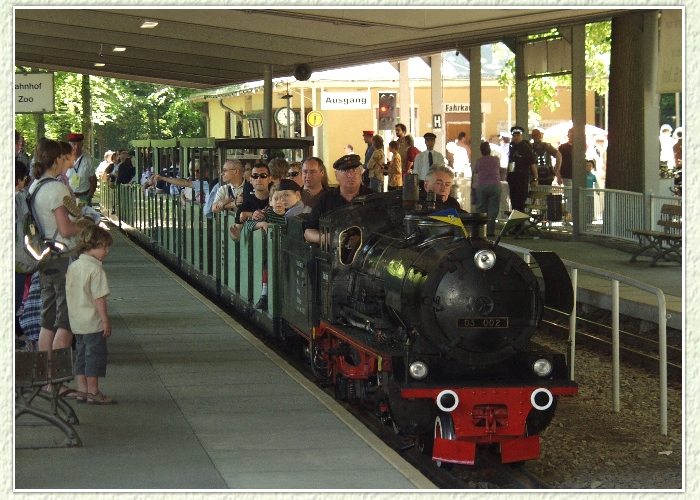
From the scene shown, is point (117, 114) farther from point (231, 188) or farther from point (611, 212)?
point (231, 188)

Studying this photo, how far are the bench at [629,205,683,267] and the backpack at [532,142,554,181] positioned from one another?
22.2ft

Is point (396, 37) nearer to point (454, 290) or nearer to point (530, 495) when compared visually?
point (454, 290)

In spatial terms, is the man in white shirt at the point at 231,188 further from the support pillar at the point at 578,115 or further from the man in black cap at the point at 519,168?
the man in black cap at the point at 519,168

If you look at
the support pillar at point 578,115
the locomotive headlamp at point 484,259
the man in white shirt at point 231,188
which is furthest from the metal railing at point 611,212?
the locomotive headlamp at point 484,259

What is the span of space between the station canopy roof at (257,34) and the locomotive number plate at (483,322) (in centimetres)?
488

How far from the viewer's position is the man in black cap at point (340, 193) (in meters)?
9.34

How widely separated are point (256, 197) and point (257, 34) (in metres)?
4.66

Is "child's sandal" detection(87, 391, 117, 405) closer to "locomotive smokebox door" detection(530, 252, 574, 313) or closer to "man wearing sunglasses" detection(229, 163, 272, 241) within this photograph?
"locomotive smokebox door" detection(530, 252, 574, 313)

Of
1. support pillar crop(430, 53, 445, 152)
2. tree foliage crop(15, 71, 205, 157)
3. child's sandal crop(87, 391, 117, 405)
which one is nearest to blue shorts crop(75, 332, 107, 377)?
child's sandal crop(87, 391, 117, 405)

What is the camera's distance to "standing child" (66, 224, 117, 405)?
25.8 ft

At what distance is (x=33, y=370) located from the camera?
6859mm

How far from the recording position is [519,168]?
22594 mm

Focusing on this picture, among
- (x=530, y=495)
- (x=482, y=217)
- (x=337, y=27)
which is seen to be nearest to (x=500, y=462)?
(x=482, y=217)

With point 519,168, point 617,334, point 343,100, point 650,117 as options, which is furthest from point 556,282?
point 343,100
